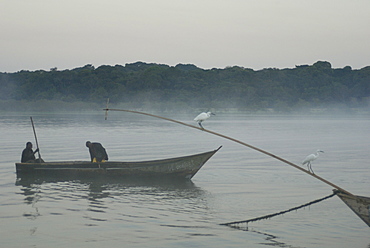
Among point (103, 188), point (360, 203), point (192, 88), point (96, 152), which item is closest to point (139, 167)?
point (103, 188)

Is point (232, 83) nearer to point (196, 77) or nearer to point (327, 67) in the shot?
point (196, 77)

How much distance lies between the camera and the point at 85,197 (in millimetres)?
14320

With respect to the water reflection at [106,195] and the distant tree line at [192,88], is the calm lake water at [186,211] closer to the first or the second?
the water reflection at [106,195]

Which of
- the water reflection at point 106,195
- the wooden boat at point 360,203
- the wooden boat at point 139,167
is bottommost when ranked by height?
the water reflection at point 106,195

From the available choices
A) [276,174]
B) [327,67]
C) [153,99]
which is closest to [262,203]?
[276,174]

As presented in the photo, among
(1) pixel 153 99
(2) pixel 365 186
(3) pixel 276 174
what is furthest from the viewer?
(1) pixel 153 99

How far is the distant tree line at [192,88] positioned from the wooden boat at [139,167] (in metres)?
91.1

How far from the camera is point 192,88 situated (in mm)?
116812

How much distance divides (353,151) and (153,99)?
3247 inches

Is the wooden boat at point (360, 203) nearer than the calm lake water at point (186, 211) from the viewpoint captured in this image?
Yes

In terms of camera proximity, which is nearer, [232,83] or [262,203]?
[262,203]

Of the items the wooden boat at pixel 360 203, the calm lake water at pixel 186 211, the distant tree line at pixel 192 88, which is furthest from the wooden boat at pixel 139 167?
the distant tree line at pixel 192 88

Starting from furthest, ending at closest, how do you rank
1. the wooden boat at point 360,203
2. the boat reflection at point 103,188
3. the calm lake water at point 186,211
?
the boat reflection at point 103,188 → the calm lake water at point 186,211 → the wooden boat at point 360,203

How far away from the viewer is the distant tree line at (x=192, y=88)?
370 ft
